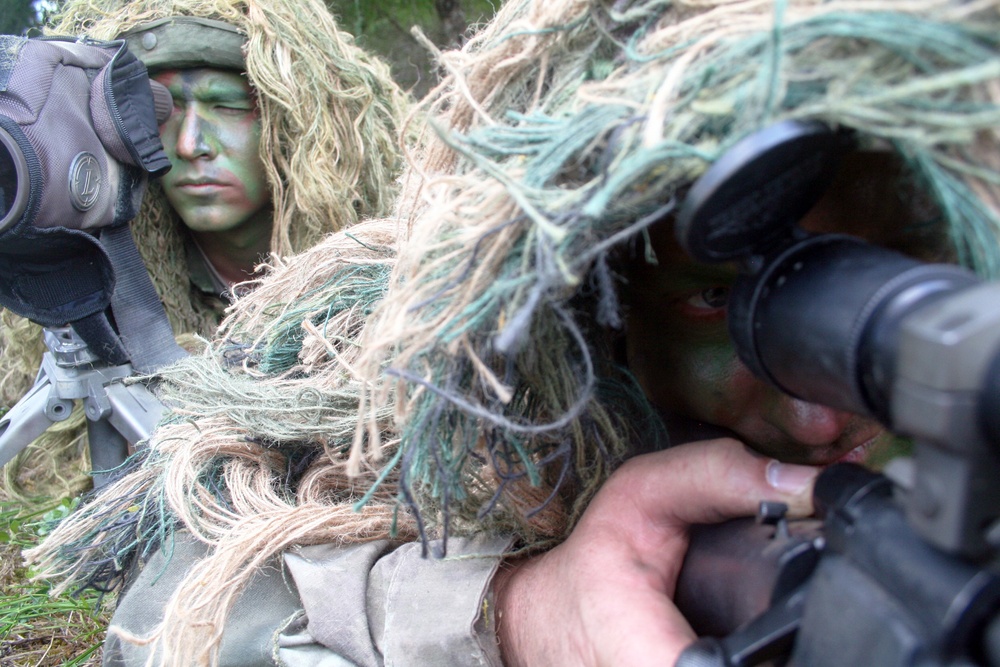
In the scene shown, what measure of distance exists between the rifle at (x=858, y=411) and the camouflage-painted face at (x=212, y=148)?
1.68m

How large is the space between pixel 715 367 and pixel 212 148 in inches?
61.1

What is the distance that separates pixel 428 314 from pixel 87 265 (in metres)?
1.22

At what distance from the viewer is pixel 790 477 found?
0.61 meters

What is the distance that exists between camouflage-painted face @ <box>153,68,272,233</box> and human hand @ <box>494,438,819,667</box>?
1.49 m

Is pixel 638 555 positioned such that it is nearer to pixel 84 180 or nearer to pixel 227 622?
pixel 227 622

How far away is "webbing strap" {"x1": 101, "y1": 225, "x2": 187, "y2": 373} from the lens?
1646mm

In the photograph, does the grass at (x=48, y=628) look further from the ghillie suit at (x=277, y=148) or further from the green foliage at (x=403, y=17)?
the green foliage at (x=403, y=17)

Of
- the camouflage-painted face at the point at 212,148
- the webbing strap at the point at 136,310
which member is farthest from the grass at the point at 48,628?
the camouflage-painted face at the point at 212,148

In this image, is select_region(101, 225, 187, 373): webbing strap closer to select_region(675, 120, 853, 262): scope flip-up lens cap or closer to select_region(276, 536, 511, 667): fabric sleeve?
select_region(276, 536, 511, 667): fabric sleeve

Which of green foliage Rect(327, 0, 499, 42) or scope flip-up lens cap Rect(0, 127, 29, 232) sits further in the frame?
green foliage Rect(327, 0, 499, 42)

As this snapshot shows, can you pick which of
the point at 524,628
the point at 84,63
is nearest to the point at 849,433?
the point at 524,628

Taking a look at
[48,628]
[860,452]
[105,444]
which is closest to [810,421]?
[860,452]

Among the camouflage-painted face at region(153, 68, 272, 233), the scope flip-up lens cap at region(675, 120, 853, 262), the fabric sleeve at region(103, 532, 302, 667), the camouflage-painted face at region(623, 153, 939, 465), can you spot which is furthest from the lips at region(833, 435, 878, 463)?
the camouflage-painted face at region(153, 68, 272, 233)

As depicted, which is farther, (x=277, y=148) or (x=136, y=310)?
(x=277, y=148)
